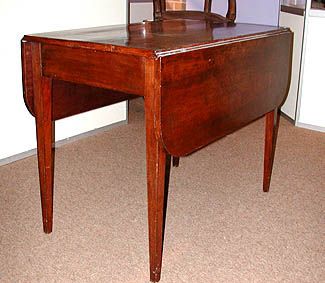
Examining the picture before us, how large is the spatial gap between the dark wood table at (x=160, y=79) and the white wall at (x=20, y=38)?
2.15ft

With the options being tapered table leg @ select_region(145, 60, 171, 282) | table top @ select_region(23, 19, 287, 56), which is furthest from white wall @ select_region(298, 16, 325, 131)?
tapered table leg @ select_region(145, 60, 171, 282)

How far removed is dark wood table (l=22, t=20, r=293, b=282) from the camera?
1149mm

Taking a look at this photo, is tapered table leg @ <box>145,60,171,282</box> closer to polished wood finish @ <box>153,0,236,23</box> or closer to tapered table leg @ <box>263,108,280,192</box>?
tapered table leg @ <box>263,108,280,192</box>

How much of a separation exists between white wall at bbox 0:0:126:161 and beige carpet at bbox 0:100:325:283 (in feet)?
0.38

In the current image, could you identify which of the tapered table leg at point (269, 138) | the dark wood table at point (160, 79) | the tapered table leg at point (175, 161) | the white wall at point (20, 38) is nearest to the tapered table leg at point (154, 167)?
the dark wood table at point (160, 79)

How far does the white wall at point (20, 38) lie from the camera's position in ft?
6.72

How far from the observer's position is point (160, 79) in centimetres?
110

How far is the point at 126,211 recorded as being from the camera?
1755mm

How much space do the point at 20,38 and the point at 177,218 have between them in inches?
44.2

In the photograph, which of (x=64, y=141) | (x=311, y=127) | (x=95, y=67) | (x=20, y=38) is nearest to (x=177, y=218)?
(x=95, y=67)

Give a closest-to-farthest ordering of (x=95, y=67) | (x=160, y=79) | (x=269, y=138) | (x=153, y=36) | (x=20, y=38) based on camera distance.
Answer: (x=160, y=79), (x=95, y=67), (x=153, y=36), (x=269, y=138), (x=20, y=38)

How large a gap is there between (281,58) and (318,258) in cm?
74

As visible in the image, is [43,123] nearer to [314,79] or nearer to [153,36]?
[153,36]

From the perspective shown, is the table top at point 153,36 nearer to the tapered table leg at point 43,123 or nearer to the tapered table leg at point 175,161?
the tapered table leg at point 43,123
